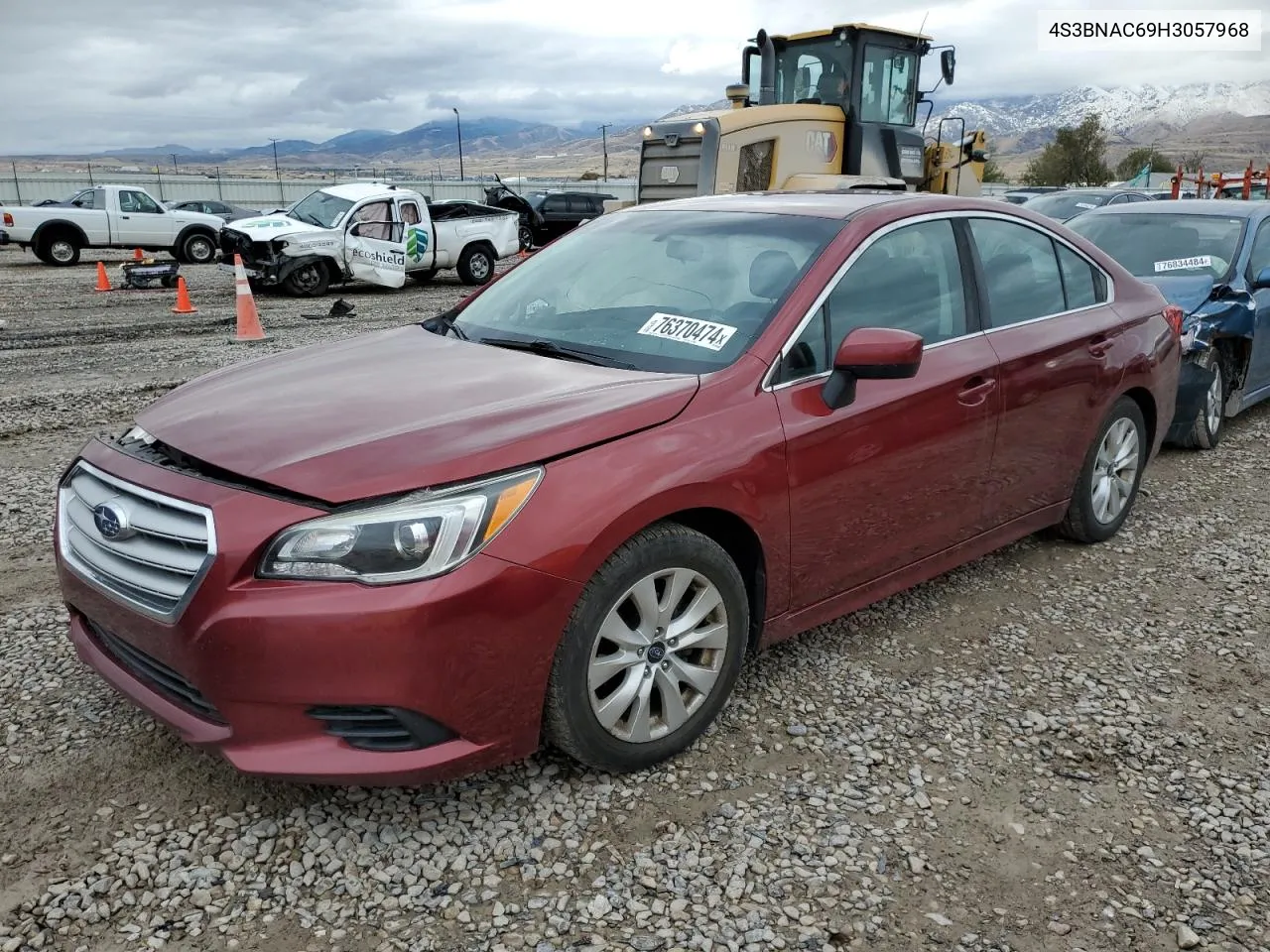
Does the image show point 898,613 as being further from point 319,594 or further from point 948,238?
point 319,594

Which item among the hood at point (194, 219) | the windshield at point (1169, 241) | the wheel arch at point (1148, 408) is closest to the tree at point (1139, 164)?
the hood at point (194, 219)

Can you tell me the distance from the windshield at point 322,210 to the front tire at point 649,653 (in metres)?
14.5

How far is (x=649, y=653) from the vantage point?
292 cm

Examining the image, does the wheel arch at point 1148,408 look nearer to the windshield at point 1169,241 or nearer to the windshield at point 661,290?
the windshield at point 661,290

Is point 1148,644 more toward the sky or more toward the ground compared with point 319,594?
more toward the ground

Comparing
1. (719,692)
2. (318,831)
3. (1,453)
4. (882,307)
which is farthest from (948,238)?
(1,453)

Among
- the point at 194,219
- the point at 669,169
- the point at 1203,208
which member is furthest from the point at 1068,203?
the point at 194,219

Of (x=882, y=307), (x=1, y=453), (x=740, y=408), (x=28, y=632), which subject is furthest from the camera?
(x=1, y=453)

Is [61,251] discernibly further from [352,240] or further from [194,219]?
[352,240]

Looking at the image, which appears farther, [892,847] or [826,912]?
[892,847]

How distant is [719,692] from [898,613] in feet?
4.40

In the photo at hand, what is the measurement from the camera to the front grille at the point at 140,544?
2.51 m

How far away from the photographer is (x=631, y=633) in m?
2.86

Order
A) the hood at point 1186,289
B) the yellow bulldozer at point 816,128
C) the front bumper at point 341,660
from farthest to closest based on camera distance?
the yellow bulldozer at point 816,128
the hood at point 1186,289
the front bumper at point 341,660
